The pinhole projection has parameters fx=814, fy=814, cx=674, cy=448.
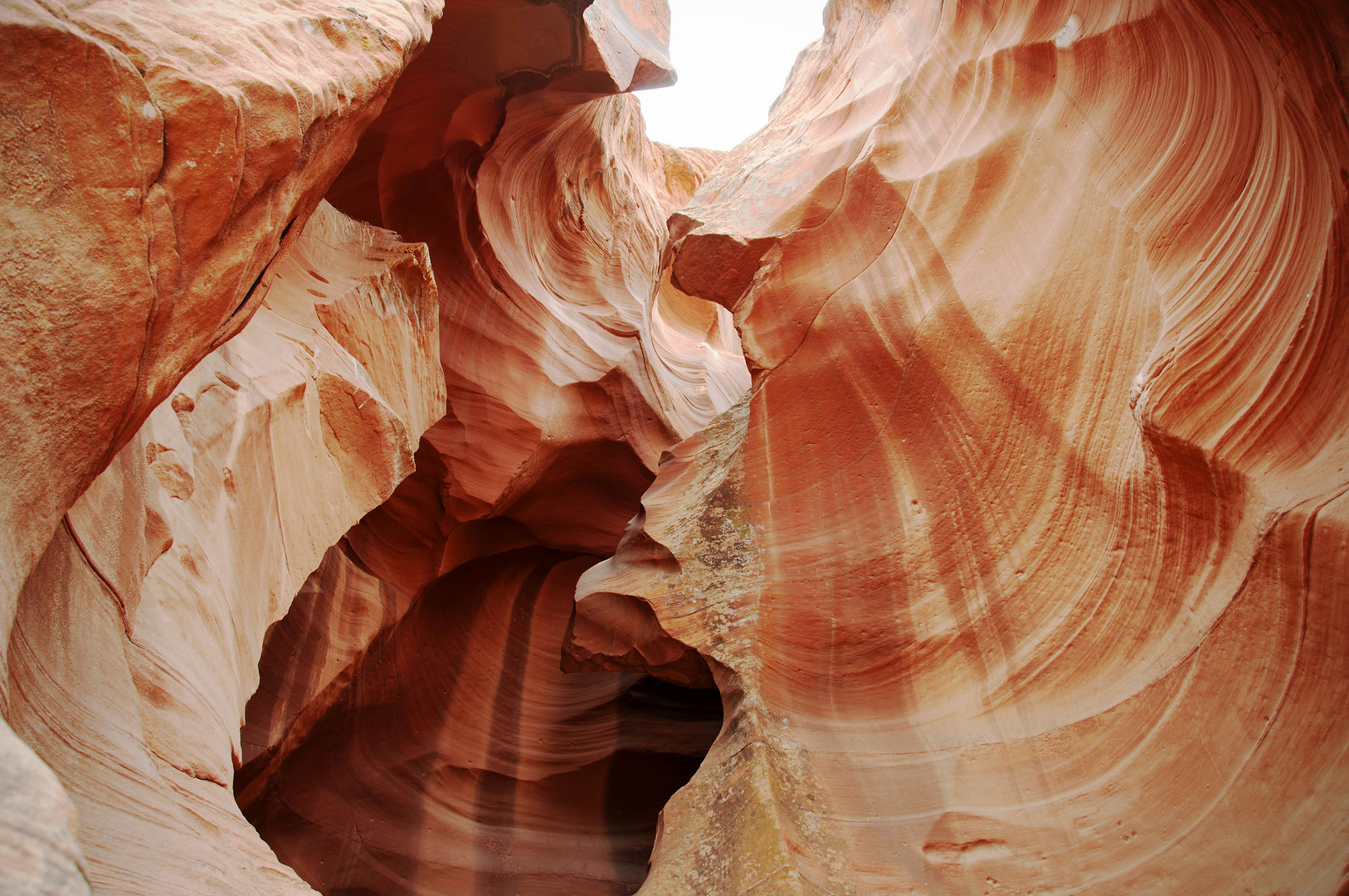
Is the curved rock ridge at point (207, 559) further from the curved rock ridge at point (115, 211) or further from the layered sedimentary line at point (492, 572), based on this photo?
the layered sedimentary line at point (492, 572)

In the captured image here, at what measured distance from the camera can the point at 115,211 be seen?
6.97 feet

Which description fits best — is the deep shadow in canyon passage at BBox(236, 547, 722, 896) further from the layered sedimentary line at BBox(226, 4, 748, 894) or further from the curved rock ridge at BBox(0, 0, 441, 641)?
the curved rock ridge at BBox(0, 0, 441, 641)

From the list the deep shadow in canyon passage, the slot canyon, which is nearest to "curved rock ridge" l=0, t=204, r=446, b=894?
the slot canyon

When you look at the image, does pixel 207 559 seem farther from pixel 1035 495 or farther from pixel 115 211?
pixel 1035 495

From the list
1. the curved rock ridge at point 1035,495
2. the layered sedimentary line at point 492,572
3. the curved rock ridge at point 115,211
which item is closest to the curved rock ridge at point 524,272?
the layered sedimentary line at point 492,572

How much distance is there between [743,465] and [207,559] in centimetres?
316

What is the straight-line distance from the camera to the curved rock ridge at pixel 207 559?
2.32 meters

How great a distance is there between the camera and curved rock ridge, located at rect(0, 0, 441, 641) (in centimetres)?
196

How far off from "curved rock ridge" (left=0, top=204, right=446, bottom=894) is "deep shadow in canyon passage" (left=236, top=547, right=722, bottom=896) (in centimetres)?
228

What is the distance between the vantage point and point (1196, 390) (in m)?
3.54

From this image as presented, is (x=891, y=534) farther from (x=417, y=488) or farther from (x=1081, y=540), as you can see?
(x=417, y=488)

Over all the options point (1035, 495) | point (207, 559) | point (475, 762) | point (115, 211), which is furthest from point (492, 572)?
point (115, 211)

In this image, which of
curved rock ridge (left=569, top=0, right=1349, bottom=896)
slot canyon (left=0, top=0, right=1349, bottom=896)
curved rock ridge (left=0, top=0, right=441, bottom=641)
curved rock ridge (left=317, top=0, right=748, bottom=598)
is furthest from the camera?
curved rock ridge (left=317, top=0, right=748, bottom=598)

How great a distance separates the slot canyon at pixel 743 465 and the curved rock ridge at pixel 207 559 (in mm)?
21
